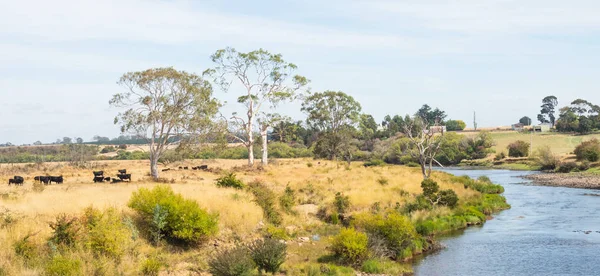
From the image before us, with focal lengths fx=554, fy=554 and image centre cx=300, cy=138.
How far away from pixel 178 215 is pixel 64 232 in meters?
4.82

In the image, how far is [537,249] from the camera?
27.7 metres

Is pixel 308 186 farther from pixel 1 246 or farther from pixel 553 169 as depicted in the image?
pixel 553 169

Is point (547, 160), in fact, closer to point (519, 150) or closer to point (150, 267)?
point (519, 150)

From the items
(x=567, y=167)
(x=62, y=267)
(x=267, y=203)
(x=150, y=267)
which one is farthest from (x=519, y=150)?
(x=62, y=267)

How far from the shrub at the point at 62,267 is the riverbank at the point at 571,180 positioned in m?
59.3

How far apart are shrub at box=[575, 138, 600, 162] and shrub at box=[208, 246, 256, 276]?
80645 millimetres

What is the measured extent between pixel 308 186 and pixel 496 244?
15.8 m

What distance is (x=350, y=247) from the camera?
74.5 ft

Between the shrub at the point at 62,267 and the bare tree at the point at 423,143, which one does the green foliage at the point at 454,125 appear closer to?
the bare tree at the point at 423,143

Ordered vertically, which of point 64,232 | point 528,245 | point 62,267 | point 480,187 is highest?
point 64,232

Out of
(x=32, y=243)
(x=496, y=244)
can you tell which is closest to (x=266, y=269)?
(x=32, y=243)

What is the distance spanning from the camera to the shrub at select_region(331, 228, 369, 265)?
2272 cm

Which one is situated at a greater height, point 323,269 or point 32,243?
point 32,243

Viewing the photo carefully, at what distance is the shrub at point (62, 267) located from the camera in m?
16.1
